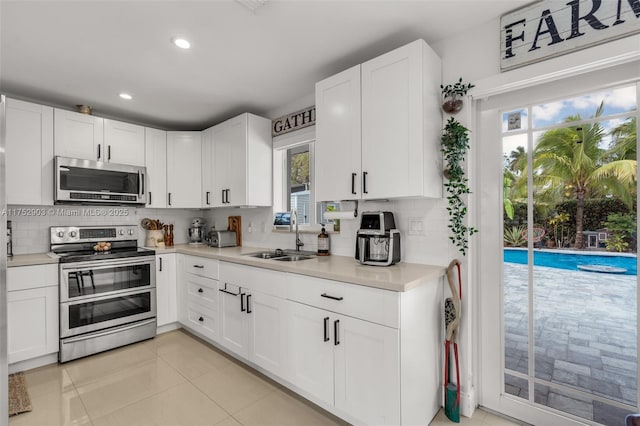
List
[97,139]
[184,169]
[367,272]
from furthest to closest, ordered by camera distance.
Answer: [184,169]
[97,139]
[367,272]

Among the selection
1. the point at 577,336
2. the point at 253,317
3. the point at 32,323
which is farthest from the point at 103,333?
the point at 577,336

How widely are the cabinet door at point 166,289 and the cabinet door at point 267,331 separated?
140 centimetres

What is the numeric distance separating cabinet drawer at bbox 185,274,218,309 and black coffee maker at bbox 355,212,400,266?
1.50 meters

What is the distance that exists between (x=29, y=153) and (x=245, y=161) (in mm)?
1903

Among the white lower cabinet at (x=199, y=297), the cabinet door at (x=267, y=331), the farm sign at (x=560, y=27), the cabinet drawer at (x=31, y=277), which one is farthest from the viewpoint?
the white lower cabinet at (x=199, y=297)

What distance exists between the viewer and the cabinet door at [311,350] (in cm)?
193

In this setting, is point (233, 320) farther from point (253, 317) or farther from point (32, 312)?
point (32, 312)

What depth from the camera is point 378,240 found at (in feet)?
7.02

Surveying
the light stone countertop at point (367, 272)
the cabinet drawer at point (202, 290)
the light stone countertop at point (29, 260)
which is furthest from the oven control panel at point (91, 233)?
the light stone countertop at point (367, 272)

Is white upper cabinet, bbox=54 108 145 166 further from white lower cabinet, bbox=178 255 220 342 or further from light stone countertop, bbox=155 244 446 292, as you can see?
light stone countertop, bbox=155 244 446 292

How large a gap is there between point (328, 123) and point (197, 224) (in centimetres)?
256

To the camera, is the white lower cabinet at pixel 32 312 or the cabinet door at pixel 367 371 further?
the white lower cabinet at pixel 32 312

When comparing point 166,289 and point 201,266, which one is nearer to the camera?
point 201,266

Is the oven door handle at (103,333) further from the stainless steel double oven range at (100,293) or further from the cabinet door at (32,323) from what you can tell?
the cabinet door at (32,323)
